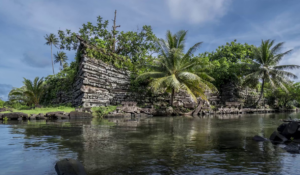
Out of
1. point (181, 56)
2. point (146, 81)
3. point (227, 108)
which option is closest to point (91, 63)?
point (146, 81)

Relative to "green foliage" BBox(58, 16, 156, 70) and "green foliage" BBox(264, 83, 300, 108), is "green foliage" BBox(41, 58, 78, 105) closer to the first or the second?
"green foliage" BBox(58, 16, 156, 70)

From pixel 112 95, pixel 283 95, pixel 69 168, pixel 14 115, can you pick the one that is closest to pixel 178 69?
pixel 112 95

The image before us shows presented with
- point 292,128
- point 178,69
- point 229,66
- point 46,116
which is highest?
point 229,66

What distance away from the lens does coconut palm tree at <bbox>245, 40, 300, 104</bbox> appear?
2797 cm

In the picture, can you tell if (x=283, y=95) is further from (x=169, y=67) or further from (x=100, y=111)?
(x=100, y=111)

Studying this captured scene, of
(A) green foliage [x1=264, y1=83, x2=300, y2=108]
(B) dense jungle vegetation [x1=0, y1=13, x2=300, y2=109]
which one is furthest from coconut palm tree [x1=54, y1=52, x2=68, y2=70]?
(A) green foliage [x1=264, y1=83, x2=300, y2=108]

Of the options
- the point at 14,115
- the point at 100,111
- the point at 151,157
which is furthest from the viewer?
the point at 100,111

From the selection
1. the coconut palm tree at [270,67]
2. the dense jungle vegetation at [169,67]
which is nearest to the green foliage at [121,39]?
the dense jungle vegetation at [169,67]

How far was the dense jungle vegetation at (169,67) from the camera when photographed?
21.5m

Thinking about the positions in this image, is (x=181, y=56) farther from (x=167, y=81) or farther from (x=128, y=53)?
(x=128, y=53)

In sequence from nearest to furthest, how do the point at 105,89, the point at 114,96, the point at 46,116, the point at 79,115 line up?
the point at 46,116 < the point at 79,115 < the point at 105,89 < the point at 114,96

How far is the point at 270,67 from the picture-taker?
2909 cm

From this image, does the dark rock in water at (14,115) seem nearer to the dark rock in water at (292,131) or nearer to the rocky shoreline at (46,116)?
the rocky shoreline at (46,116)

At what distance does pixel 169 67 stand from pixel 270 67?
15853mm
